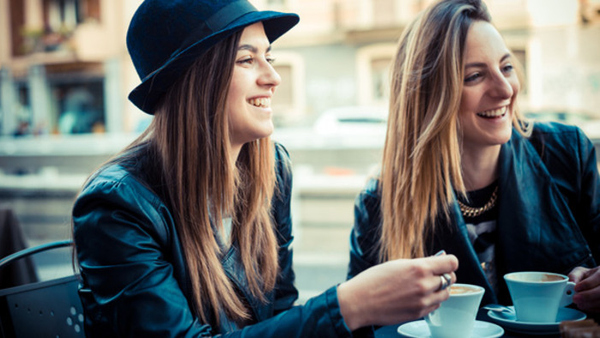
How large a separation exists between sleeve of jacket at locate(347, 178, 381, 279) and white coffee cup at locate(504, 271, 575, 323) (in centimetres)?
73

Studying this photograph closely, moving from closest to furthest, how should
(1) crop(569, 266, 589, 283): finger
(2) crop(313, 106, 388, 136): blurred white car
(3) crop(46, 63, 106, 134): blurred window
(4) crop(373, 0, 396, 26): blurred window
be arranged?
(1) crop(569, 266, 589, 283): finger → (2) crop(313, 106, 388, 136): blurred white car → (4) crop(373, 0, 396, 26): blurred window → (3) crop(46, 63, 106, 134): blurred window

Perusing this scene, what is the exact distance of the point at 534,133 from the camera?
2.02m

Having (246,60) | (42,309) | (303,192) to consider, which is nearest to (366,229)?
(246,60)

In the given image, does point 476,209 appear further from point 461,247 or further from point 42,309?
point 42,309

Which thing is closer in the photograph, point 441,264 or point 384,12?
point 441,264

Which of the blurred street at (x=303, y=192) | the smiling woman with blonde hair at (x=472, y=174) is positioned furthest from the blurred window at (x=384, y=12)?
the smiling woman with blonde hair at (x=472, y=174)

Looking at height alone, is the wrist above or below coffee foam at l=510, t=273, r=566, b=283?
above

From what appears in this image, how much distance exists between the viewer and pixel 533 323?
1.19 meters

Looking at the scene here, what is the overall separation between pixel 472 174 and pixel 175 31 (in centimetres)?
110

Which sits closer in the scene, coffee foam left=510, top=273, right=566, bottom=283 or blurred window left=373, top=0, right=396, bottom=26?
coffee foam left=510, top=273, right=566, bottom=283

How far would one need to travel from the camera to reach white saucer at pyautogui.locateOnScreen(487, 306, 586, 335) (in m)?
1.19

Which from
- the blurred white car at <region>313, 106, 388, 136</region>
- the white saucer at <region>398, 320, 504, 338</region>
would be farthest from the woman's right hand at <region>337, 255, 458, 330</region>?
the blurred white car at <region>313, 106, 388, 136</region>

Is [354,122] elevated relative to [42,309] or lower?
elevated

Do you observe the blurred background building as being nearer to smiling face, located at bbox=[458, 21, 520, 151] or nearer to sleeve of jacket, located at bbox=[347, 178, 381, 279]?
sleeve of jacket, located at bbox=[347, 178, 381, 279]
